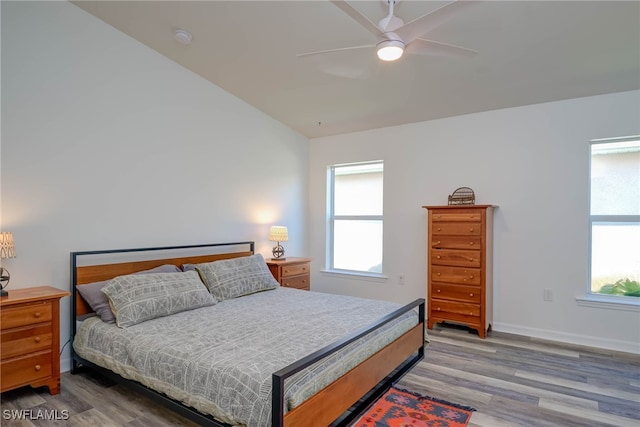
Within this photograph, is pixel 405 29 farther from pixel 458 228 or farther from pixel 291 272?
pixel 291 272

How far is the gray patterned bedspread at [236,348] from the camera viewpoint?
1753mm

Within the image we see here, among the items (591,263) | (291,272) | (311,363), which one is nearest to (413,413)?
(311,363)

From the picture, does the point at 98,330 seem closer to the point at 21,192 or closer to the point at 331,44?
the point at 21,192

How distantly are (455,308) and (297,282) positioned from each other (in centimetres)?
192

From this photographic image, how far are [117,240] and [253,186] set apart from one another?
5.83 feet

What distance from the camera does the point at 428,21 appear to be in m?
1.92

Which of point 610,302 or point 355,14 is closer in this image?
point 355,14

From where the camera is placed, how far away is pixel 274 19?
294 centimetres

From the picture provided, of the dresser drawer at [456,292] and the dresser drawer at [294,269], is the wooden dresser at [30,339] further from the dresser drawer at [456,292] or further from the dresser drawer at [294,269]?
the dresser drawer at [456,292]

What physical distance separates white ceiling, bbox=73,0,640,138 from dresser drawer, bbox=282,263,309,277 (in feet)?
6.68

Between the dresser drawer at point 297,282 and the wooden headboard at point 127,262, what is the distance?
0.67 meters

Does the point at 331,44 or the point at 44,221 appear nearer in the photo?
the point at 44,221

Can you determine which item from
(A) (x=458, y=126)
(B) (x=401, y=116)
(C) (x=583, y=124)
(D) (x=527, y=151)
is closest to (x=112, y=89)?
(B) (x=401, y=116)

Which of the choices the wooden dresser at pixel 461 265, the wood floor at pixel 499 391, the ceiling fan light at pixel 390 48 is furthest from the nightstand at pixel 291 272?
the ceiling fan light at pixel 390 48
